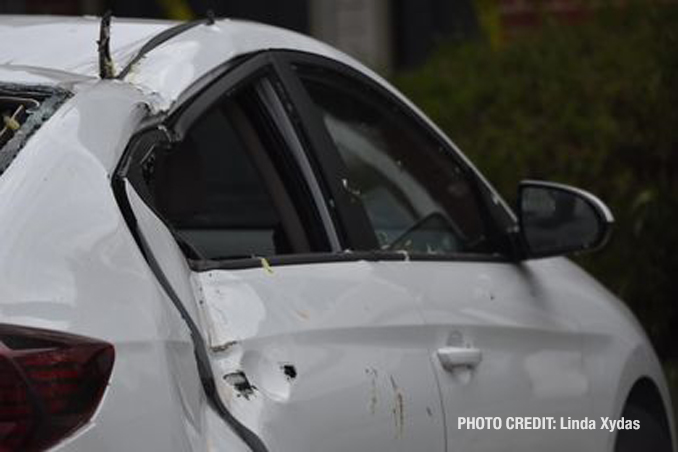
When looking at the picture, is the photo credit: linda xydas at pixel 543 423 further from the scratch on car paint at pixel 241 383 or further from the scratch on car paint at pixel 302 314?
the scratch on car paint at pixel 241 383

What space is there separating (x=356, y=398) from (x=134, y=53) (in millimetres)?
828

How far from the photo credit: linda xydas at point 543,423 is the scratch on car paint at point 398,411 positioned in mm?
283

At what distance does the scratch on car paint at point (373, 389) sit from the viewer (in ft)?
11.5

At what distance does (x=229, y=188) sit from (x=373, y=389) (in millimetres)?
1170

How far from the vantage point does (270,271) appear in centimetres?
347

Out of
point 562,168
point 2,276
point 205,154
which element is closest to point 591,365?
point 205,154

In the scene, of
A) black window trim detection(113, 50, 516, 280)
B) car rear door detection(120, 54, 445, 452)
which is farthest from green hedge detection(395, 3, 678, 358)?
car rear door detection(120, 54, 445, 452)

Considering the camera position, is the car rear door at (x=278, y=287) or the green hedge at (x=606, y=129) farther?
the green hedge at (x=606, y=129)

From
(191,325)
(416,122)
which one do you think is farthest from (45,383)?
(416,122)

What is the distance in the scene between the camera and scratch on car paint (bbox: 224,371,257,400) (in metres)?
3.14

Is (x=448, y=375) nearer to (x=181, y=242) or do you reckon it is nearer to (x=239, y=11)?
(x=181, y=242)

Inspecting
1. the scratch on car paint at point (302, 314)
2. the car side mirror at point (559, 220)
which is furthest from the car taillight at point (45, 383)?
the car side mirror at point (559, 220)

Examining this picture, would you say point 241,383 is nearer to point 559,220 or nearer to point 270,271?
point 270,271

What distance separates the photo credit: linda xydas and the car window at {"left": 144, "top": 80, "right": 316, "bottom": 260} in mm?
554
